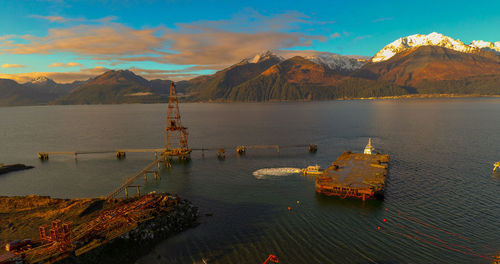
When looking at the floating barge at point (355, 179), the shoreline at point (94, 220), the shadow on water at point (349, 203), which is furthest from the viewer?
the floating barge at point (355, 179)

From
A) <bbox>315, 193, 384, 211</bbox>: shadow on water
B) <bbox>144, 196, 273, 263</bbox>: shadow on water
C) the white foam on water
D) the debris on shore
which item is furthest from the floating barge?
the debris on shore

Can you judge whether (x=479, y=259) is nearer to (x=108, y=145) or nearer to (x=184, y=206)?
(x=184, y=206)

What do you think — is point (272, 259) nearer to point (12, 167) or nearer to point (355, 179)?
point (355, 179)

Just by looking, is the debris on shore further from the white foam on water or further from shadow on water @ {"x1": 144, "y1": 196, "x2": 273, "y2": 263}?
the white foam on water

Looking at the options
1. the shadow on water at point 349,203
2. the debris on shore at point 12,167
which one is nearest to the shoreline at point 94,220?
the shadow on water at point 349,203

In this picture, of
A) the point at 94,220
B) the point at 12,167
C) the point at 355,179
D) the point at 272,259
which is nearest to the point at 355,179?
the point at 355,179

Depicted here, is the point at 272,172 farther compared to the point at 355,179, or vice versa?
the point at 272,172

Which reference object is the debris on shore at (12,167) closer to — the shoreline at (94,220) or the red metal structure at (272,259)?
the shoreline at (94,220)
